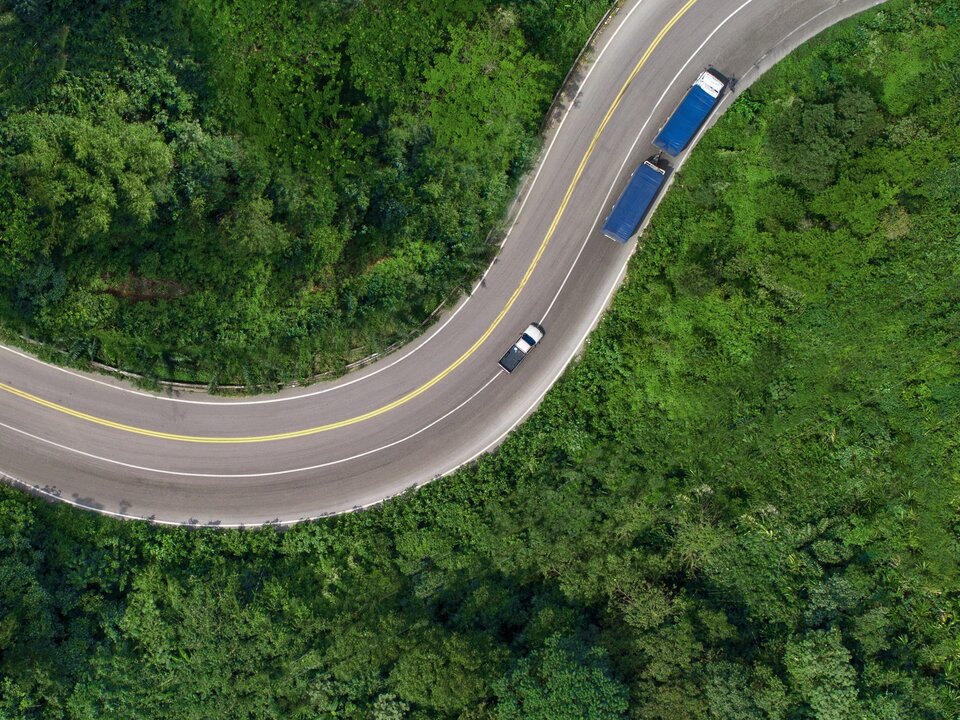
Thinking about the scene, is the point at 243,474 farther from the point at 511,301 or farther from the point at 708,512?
the point at 708,512

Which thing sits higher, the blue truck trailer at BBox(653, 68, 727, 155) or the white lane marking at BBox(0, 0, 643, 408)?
the blue truck trailer at BBox(653, 68, 727, 155)

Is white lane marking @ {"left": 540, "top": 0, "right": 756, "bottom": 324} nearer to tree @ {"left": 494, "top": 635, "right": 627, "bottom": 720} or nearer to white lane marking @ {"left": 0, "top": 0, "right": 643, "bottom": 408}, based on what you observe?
white lane marking @ {"left": 0, "top": 0, "right": 643, "bottom": 408}

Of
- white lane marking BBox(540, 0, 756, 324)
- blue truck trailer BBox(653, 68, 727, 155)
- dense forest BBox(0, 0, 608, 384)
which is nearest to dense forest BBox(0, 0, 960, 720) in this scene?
white lane marking BBox(540, 0, 756, 324)

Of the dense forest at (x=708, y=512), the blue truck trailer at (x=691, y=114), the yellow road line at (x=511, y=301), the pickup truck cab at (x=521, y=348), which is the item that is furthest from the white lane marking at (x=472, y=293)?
the dense forest at (x=708, y=512)

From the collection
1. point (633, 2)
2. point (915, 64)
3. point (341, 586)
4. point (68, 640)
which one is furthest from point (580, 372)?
point (68, 640)

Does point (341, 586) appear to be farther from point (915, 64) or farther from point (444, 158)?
point (915, 64)
